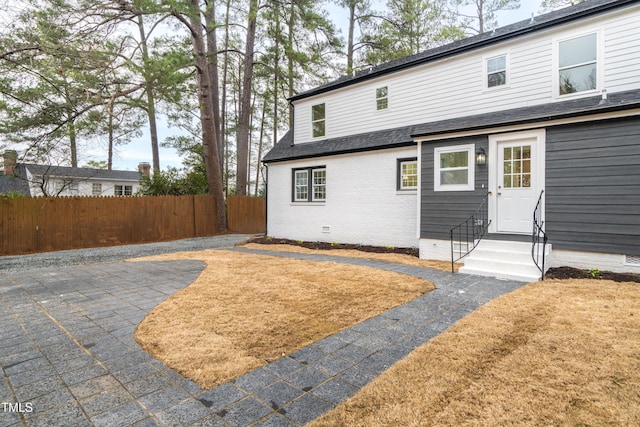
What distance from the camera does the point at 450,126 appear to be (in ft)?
25.4

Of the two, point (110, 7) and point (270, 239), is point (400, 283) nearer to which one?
point (270, 239)

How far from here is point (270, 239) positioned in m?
12.3

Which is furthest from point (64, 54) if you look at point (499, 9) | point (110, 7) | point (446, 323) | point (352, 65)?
point (499, 9)

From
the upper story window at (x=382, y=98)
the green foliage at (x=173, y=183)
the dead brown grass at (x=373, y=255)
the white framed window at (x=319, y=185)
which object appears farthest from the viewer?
the green foliage at (x=173, y=183)

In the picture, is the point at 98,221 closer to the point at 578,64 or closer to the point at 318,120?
the point at 318,120

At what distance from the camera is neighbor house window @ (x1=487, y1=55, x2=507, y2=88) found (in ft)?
26.6

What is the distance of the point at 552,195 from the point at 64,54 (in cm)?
1065

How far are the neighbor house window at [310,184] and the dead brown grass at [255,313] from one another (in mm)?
4900

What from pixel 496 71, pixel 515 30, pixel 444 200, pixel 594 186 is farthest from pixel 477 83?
pixel 594 186

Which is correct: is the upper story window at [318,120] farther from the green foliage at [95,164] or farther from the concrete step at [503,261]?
the green foliage at [95,164]

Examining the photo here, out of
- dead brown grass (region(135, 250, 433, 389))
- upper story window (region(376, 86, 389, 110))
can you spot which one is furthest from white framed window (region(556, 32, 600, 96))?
dead brown grass (region(135, 250, 433, 389))

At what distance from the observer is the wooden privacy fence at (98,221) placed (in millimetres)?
9789

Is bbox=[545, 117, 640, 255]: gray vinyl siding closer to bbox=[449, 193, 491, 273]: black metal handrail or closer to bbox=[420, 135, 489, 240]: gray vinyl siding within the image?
bbox=[449, 193, 491, 273]: black metal handrail

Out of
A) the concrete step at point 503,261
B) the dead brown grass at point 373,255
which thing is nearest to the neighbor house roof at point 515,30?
the concrete step at point 503,261
